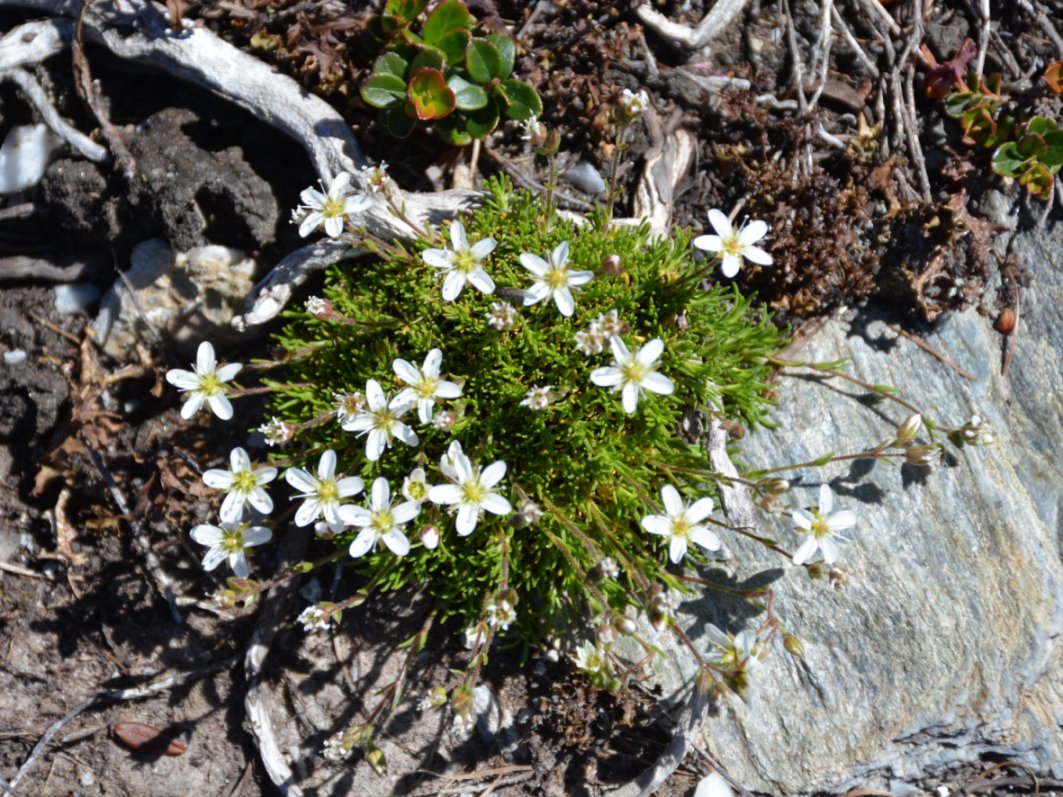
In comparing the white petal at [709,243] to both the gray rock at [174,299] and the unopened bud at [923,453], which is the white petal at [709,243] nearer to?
the unopened bud at [923,453]

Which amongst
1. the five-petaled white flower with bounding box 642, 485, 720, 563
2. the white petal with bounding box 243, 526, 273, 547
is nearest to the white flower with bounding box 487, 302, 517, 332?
the five-petaled white flower with bounding box 642, 485, 720, 563

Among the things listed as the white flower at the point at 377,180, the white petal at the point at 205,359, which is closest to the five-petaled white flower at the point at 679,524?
the white flower at the point at 377,180

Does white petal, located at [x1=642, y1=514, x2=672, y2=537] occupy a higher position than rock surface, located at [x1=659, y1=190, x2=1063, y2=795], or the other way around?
white petal, located at [x1=642, y1=514, x2=672, y2=537]

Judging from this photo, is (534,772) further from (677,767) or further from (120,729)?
(120,729)

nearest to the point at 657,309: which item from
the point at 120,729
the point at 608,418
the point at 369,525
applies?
the point at 608,418

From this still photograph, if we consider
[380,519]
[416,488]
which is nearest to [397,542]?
[380,519]

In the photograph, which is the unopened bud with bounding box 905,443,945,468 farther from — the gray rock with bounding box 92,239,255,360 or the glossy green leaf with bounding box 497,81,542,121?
the gray rock with bounding box 92,239,255,360
